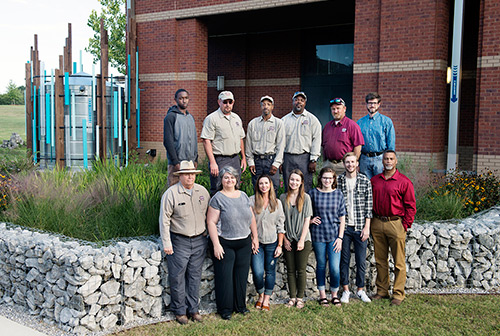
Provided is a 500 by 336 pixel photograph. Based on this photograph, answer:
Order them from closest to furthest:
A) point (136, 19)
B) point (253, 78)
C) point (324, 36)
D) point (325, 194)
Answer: point (325, 194)
point (136, 19)
point (324, 36)
point (253, 78)

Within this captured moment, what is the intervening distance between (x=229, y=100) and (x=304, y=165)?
148 cm

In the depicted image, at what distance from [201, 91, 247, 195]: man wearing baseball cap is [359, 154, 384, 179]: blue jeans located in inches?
76.5

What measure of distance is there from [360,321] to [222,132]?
3077 mm

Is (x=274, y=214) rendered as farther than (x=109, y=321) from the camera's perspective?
Yes

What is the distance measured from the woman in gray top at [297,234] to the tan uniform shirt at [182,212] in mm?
1076

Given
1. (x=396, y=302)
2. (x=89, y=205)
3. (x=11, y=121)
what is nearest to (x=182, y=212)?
(x=89, y=205)

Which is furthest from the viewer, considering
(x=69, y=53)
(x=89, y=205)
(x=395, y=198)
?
(x=69, y=53)

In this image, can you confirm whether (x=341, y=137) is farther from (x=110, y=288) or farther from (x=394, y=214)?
(x=110, y=288)

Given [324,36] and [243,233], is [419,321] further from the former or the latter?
[324,36]

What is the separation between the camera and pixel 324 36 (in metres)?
17.7

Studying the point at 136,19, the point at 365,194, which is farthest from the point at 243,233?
the point at 136,19

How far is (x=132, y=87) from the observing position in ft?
49.8

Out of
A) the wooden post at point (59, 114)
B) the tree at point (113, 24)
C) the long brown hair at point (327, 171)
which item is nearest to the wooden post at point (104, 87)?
the wooden post at point (59, 114)

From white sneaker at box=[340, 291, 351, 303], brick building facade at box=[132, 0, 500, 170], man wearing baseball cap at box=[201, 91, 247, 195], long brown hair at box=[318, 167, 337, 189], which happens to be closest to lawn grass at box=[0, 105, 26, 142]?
brick building facade at box=[132, 0, 500, 170]
